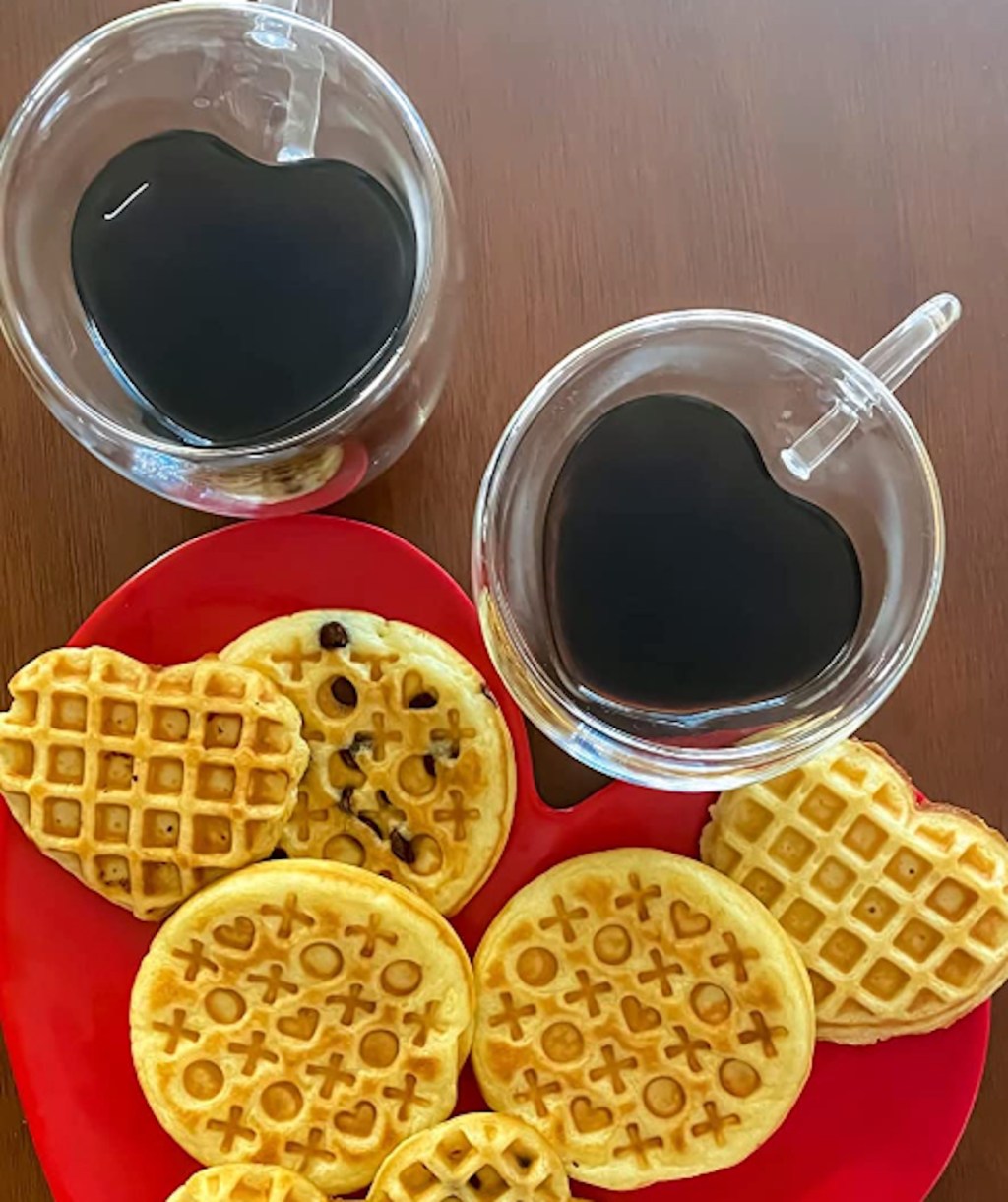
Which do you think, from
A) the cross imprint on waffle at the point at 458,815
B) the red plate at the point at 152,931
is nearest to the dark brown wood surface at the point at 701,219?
the red plate at the point at 152,931

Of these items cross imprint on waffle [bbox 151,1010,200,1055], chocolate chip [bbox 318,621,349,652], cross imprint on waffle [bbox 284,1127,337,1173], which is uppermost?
chocolate chip [bbox 318,621,349,652]

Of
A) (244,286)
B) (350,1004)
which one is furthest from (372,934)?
(244,286)

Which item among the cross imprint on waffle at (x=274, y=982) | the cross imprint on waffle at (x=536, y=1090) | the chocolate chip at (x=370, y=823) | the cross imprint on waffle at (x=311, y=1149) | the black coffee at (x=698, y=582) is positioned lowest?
the cross imprint on waffle at (x=311, y=1149)

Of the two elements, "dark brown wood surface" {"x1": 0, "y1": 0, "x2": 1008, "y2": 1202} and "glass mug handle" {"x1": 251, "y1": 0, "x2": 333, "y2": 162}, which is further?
"dark brown wood surface" {"x1": 0, "y1": 0, "x2": 1008, "y2": 1202}

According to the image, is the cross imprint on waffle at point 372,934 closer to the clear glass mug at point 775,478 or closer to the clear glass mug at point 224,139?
the clear glass mug at point 775,478

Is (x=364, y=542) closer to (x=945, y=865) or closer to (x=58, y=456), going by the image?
(x=58, y=456)

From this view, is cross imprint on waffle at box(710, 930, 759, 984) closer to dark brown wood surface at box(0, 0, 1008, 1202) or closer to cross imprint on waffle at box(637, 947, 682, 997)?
cross imprint on waffle at box(637, 947, 682, 997)

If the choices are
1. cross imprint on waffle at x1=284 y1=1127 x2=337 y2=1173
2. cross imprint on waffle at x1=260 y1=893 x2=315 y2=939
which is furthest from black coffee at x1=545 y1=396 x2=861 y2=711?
cross imprint on waffle at x1=284 y1=1127 x2=337 y2=1173

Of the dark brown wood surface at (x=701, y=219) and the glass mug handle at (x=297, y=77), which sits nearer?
the glass mug handle at (x=297, y=77)
